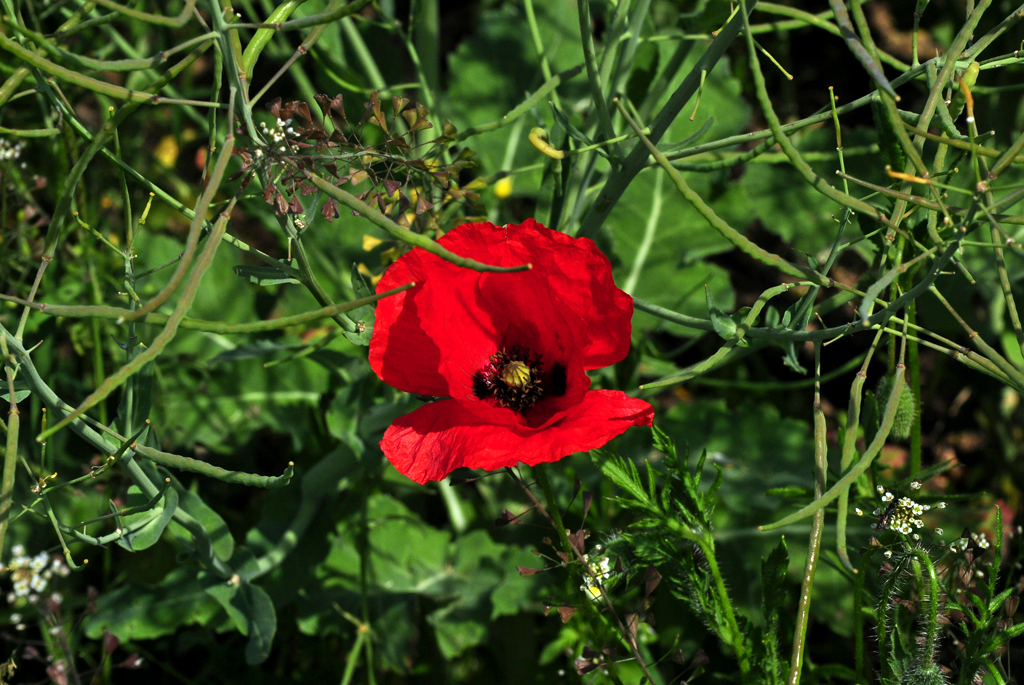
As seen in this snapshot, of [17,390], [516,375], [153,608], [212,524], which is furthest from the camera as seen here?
[153,608]

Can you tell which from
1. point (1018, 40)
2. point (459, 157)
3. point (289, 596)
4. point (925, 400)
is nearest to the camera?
point (459, 157)

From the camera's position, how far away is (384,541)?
1781 mm

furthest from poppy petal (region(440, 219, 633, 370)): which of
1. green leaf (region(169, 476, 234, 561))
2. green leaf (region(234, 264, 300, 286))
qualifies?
green leaf (region(169, 476, 234, 561))

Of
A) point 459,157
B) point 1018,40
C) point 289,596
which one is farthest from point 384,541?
point 1018,40

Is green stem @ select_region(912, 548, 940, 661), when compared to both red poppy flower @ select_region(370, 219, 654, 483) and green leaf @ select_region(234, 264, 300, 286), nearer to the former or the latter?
red poppy flower @ select_region(370, 219, 654, 483)

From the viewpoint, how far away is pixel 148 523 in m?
1.19

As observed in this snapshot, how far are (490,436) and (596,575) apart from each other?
0.91ft

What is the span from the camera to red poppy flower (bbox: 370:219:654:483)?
0.98m

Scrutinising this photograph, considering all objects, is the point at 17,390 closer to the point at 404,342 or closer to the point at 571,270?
the point at 404,342

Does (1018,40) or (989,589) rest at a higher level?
(1018,40)

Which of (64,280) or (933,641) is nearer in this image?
(933,641)

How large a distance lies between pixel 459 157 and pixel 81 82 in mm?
581

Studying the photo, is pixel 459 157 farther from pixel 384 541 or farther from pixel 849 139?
pixel 849 139

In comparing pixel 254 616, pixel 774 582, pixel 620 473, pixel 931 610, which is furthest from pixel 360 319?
pixel 931 610
